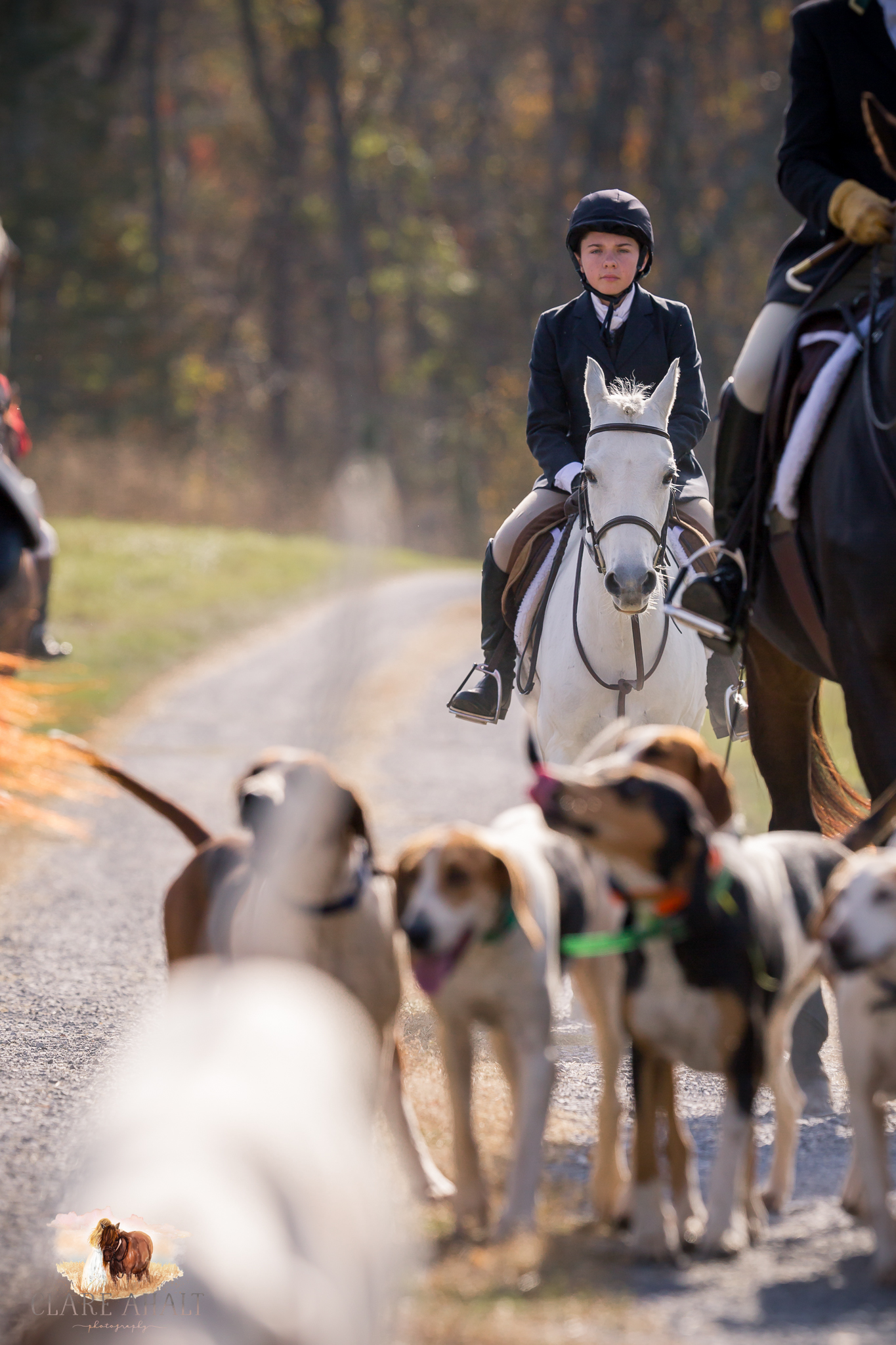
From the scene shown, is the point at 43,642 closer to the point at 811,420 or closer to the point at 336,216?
the point at 811,420

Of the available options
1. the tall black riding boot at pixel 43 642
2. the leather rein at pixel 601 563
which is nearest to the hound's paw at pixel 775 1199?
the leather rein at pixel 601 563

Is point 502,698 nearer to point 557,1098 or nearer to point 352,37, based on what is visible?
point 557,1098

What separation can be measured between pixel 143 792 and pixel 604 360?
3.45 meters

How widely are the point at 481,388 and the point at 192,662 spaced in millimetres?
29134

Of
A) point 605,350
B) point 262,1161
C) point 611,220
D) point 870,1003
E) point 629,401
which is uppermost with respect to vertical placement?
point 611,220

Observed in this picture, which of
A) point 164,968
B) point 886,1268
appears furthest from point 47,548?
point 886,1268

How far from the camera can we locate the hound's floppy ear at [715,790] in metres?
4.21

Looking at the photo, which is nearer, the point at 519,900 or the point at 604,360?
the point at 519,900

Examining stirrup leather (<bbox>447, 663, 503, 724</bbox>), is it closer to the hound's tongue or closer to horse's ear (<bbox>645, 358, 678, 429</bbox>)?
horse's ear (<bbox>645, 358, 678, 429</bbox>)

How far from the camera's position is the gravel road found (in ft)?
11.6

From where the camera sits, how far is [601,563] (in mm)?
6488

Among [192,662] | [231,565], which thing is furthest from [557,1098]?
[231,565]

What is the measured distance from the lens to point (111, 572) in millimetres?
25359

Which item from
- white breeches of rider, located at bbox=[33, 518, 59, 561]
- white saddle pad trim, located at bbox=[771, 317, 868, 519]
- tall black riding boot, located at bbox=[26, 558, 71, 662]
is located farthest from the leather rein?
tall black riding boot, located at bbox=[26, 558, 71, 662]
